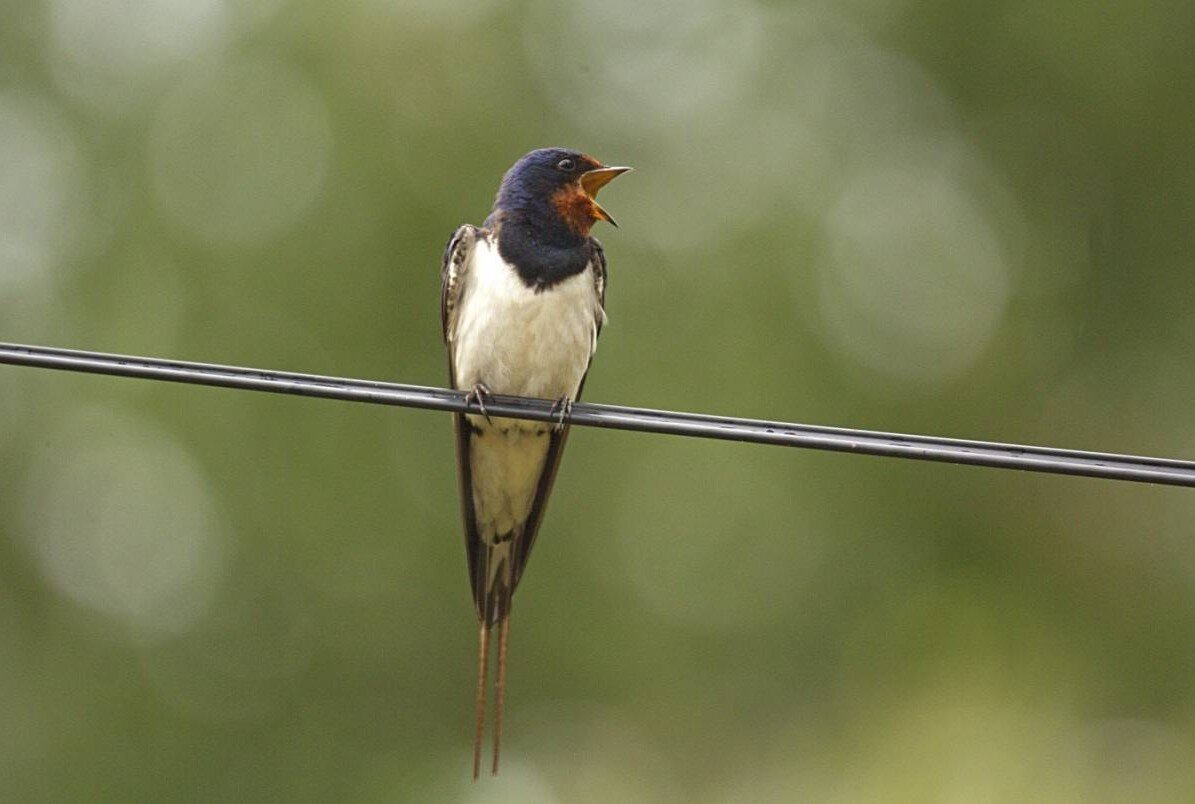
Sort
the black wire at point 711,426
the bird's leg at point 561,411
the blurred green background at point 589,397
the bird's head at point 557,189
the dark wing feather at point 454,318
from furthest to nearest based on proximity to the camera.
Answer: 1. the blurred green background at point 589,397
2. the dark wing feather at point 454,318
3. the bird's head at point 557,189
4. the bird's leg at point 561,411
5. the black wire at point 711,426

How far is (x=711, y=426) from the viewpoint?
12.5 ft

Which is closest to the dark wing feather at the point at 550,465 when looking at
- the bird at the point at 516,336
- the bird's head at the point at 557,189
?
the bird at the point at 516,336

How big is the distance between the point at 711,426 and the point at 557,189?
2426 mm

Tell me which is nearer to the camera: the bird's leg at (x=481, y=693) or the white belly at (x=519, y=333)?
the bird's leg at (x=481, y=693)

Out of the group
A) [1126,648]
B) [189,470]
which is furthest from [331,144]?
[1126,648]

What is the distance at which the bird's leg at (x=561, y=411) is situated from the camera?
430cm

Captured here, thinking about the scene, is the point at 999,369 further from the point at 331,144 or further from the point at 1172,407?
the point at 331,144

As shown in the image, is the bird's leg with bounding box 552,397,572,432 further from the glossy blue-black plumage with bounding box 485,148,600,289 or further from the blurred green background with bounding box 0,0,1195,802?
the blurred green background with bounding box 0,0,1195,802

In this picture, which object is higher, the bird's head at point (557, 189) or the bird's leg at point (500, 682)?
the bird's head at point (557, 189)

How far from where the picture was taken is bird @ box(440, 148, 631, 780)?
5.78 metres

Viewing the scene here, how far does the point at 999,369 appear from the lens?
42.3 ft

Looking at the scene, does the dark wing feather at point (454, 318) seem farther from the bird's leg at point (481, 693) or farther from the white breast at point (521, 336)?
the bird's leg at point (481, 693)

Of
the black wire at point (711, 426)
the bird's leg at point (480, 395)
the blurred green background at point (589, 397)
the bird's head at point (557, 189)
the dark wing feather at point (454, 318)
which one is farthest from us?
the blurred green background at point (589, 397)

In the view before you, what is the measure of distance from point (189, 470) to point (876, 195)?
19.5 ft
